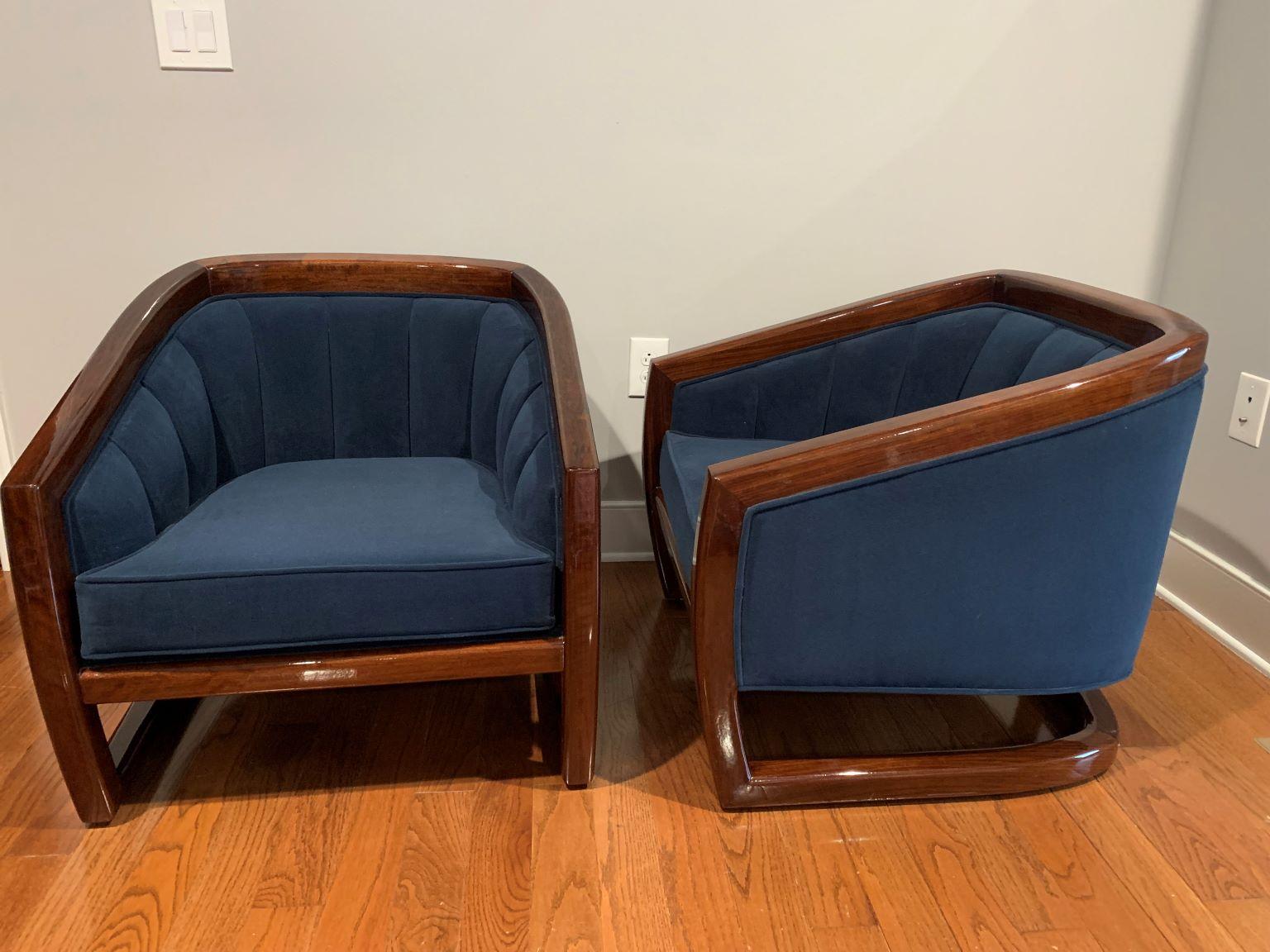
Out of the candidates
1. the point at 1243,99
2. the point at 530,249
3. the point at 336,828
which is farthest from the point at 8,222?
the point at 1243,99

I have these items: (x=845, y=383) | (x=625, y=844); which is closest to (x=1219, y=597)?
(x=845, y=383)

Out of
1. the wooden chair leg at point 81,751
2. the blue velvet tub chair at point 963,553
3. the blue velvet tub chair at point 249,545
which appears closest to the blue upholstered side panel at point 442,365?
the blue velvet tub chair at point 249,545

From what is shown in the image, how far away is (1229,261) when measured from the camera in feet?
6.04

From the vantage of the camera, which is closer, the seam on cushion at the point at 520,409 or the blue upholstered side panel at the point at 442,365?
the seam on cushion at the point at 520,409

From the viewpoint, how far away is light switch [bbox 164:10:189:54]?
1.70m

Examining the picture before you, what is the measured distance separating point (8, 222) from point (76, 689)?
106 centimetres

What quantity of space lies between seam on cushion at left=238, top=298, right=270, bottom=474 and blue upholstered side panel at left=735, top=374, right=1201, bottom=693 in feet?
2.85

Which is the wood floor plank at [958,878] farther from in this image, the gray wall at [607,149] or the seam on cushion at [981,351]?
the gray wall at [607,149]

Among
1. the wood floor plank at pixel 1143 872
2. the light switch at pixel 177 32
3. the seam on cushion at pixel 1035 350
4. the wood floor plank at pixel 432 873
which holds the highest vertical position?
the light switch at pixel 177 32

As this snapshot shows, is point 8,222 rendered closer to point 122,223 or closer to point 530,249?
point 122,223

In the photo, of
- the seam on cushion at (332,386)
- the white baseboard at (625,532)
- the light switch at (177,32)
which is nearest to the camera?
the seam on cushion at (332,386)

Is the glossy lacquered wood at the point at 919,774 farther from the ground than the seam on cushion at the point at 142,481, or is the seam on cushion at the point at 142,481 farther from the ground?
the seam on cushion at the point at 142,481

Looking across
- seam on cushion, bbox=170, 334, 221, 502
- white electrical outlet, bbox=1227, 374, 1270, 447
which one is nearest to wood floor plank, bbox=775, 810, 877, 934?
seam on cushion, bbox=170, 334, 221, 502

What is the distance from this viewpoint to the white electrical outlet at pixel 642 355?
196 cm
